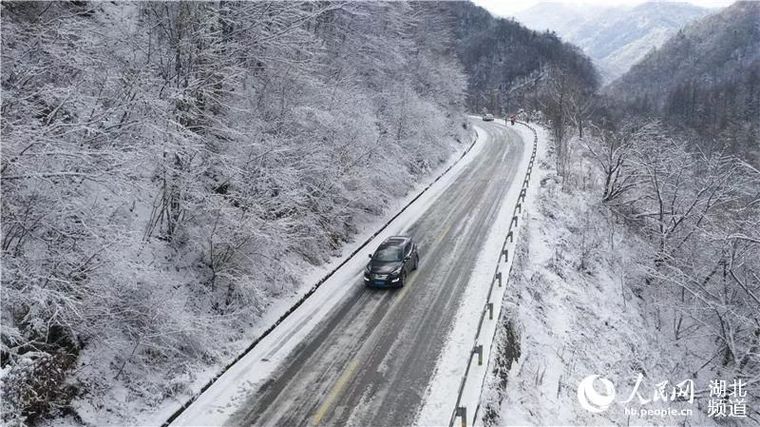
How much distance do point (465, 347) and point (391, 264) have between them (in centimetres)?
510

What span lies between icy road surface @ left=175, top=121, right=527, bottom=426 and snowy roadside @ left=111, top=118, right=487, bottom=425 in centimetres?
5

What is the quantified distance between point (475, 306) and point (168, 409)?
9930 mm

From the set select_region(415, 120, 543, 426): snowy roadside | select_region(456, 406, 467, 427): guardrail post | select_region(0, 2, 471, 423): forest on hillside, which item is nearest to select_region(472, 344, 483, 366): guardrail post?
select_region(415, 120, 543, 426): snowy roadside

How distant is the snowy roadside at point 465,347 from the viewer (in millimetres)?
12234

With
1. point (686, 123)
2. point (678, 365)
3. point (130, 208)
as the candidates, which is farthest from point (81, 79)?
point (686, 123)

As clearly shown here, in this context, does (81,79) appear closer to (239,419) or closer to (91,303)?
(91,303)

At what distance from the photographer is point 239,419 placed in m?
11.9

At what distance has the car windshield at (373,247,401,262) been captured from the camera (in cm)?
1920

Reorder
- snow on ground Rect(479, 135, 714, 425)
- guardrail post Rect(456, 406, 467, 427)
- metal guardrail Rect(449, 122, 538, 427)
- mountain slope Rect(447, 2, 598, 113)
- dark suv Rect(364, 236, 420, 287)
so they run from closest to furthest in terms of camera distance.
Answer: guardrail post Rect(456, 406, 467, 427), metal guardrail Rect(449, 122, 538, 427), snow on ground Rect(479, 135, 714, 425), dark suv Rect(364, 236, 420, 287), mountain slope Rect(447, 2, 598, 113)

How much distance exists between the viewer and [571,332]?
1820 cm

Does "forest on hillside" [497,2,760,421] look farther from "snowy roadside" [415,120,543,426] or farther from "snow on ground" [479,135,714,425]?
"snowy roadside" [415,120,543,426]
